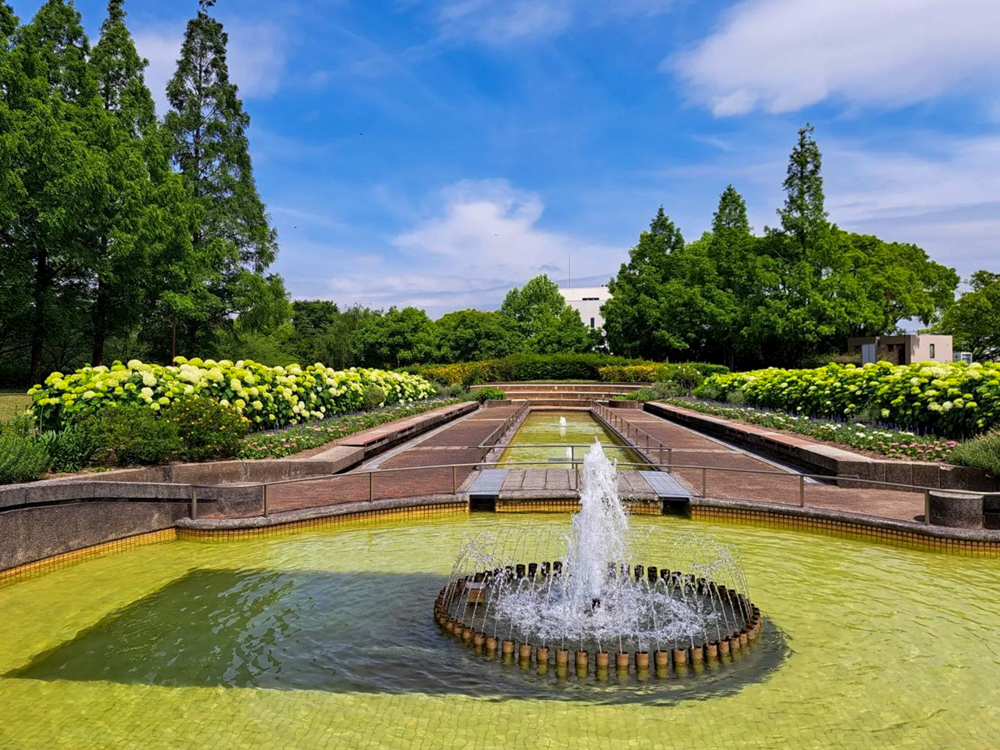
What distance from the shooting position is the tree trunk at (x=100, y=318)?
2806 cm

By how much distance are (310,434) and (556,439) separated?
273 inches

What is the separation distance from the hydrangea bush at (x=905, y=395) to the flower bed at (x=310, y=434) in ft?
39.0

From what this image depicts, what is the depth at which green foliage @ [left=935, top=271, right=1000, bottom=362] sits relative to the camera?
45.2 m

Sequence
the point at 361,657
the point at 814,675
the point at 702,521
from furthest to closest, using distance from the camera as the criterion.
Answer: the point at 702,521, the point at 361,657, the point at 814,675

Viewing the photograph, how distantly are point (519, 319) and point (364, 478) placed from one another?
5620 cm

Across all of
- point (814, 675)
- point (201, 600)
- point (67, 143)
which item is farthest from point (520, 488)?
point (67, 143)

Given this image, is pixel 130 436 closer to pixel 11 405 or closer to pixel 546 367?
pixel 11 405

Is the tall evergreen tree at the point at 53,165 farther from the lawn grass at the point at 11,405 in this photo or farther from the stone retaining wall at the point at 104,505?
the stone retaining wall at the point at 104,505

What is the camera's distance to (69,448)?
30.7 ft

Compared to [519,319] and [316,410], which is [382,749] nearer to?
[316,410]

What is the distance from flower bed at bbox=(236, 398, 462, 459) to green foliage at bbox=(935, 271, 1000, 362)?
137ft

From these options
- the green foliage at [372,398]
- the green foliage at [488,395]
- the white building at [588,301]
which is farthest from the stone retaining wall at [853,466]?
the white building at [588,301]

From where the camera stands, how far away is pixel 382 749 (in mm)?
3842

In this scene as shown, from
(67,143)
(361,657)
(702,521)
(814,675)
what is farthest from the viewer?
(67,143)
